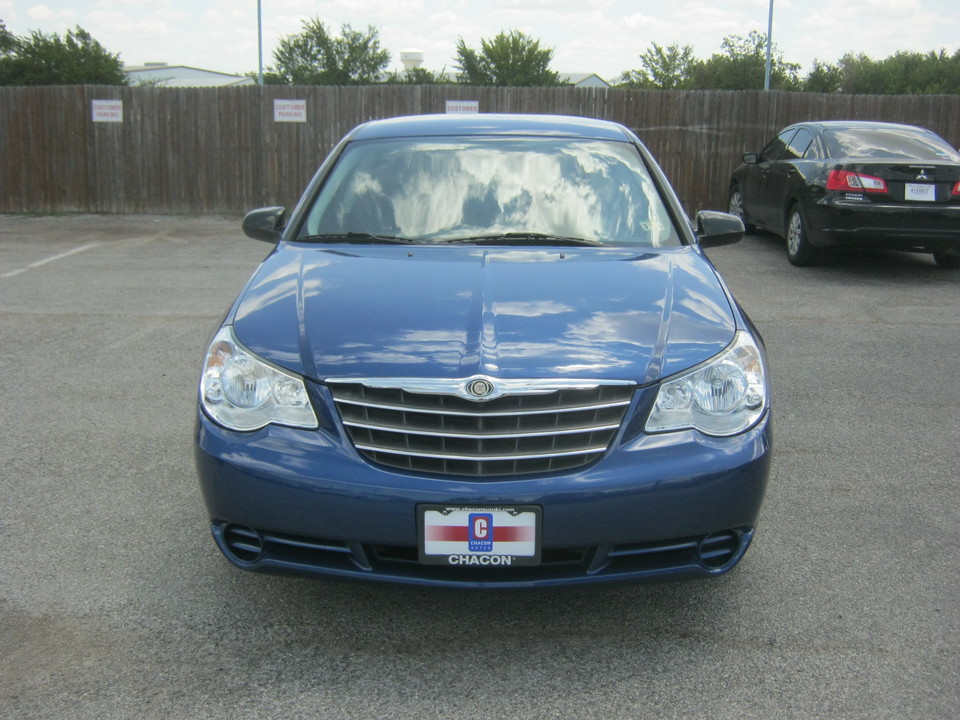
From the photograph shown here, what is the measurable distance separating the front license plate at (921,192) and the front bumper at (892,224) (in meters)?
0.08

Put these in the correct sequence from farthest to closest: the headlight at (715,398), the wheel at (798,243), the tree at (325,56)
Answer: the tree at (325,56) → the wheel at (798,243) → the headlight at (715,398)

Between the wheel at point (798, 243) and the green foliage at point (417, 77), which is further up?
the green foliage at point (417, 77)

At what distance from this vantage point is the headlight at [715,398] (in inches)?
115

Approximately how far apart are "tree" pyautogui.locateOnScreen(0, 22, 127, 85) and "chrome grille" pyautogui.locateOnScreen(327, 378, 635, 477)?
4986cm

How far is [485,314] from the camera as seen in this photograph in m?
3.17

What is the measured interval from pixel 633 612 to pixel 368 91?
1439 centimetres

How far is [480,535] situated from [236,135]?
14.9m

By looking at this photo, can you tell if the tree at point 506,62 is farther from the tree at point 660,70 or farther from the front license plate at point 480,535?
the front license plate at point 480,535

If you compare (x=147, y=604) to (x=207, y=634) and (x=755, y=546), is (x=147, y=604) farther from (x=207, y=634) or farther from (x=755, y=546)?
(x=755, y=546)

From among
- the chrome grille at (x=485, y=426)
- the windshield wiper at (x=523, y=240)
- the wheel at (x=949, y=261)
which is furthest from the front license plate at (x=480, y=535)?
the wheel at (x=949, y=261)

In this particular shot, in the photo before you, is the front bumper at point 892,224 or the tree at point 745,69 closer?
the front bumper at point 892,224

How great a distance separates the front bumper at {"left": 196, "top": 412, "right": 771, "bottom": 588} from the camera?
2.74 meters

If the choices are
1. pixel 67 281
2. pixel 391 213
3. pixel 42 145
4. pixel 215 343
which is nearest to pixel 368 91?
pixel 42 145

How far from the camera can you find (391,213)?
13.8ft
